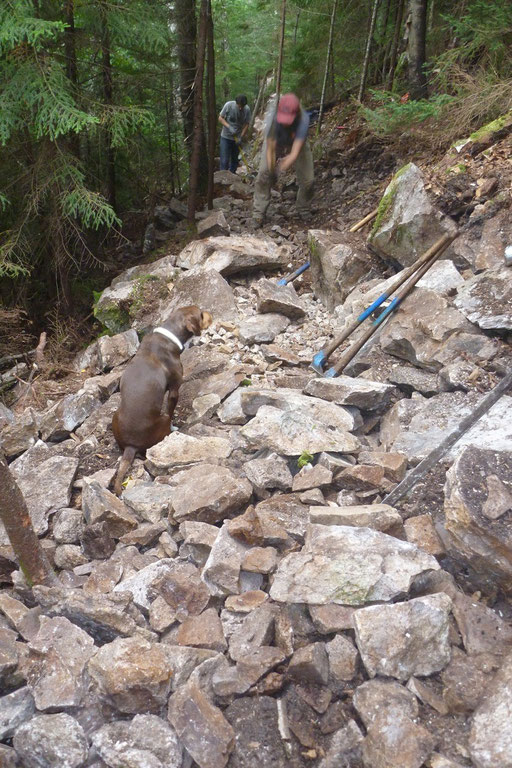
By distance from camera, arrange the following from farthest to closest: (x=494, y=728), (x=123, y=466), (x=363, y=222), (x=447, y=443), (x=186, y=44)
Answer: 1. (x=186, y=44)
2. (x=363, y=222)
3. (x=123, y=466)
4. (x=447, y=443)
5. (x=494, y=728)

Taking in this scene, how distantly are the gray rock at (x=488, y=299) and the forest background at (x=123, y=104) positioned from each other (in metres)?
3.11

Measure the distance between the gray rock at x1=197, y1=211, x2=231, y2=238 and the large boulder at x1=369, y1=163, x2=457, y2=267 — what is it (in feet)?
9.42

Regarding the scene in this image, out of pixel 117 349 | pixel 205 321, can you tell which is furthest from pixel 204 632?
pixel 117 349

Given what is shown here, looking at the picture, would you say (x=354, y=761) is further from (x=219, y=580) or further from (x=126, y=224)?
(x=126, y=224)

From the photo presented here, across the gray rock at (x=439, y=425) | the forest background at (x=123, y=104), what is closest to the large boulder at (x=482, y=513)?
the gray rock at (x=439, y=425)

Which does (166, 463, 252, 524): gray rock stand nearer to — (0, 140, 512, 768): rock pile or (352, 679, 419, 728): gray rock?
(0, 140, 512, 768): rock pile

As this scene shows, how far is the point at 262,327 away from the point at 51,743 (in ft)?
16.4

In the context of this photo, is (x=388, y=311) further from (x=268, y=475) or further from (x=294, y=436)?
(x=268, y=475)

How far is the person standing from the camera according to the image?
12.2 meters

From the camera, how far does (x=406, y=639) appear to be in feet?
8.56

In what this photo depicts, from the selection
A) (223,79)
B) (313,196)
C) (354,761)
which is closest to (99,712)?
(354,761)

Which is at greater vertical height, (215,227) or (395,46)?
(395,46)

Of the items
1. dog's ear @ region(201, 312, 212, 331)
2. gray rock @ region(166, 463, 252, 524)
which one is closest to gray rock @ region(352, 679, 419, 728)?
gray rock @ region(166, 463, 252, 524)

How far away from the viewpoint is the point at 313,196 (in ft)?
32.5
